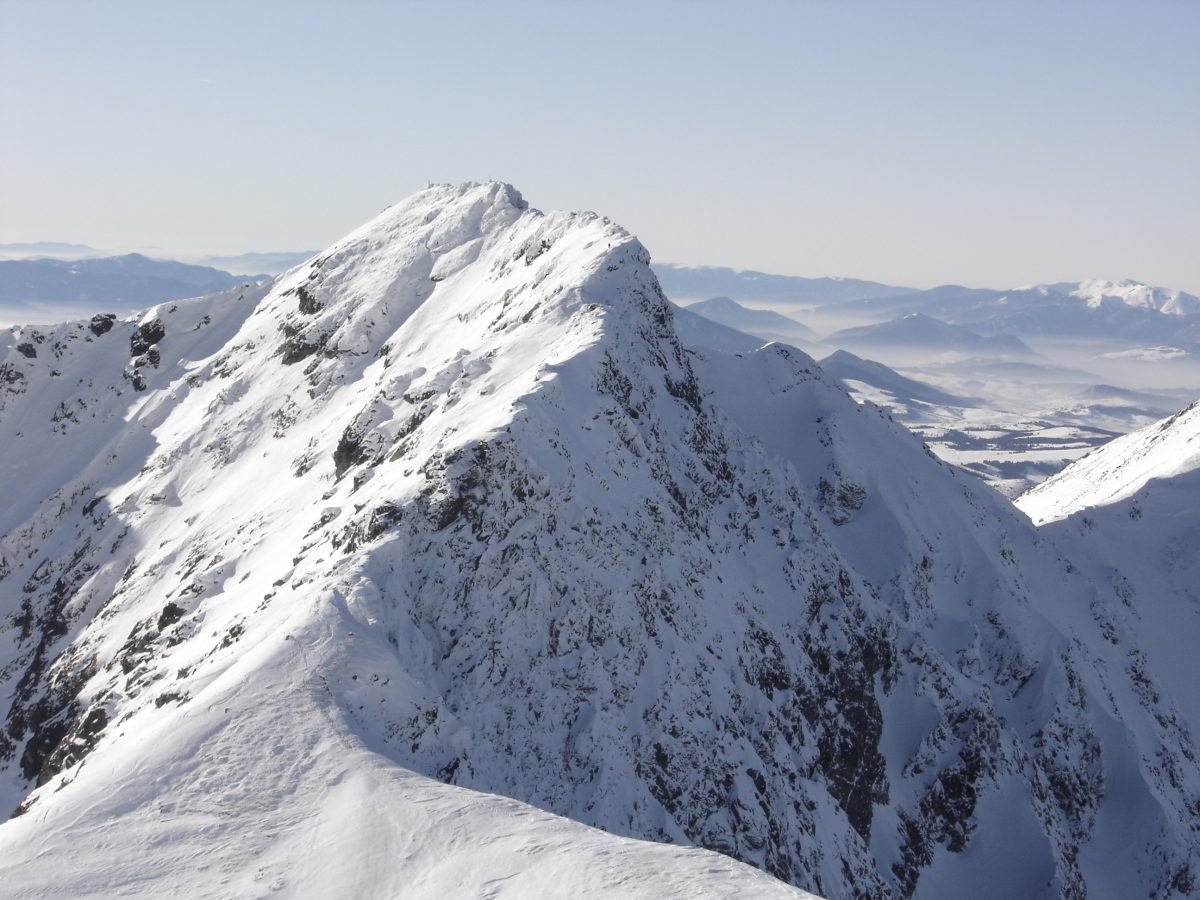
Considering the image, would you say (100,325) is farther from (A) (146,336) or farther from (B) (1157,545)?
(B) (1157,545)

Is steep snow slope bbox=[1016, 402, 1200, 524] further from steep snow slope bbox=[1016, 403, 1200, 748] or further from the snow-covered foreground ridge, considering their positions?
the snow-covered foreground ridge

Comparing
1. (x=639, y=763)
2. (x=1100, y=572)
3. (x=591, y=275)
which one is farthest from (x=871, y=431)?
(x=639, y=763)

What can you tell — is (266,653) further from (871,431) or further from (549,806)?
(871,431)

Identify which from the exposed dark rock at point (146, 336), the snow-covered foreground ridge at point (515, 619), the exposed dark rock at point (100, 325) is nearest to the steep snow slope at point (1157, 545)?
the snow-covered foreground ridge at point (515, 619)

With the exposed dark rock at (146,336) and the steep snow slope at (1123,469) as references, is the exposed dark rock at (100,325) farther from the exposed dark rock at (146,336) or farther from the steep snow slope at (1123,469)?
the steep snow slope at (1123,469)

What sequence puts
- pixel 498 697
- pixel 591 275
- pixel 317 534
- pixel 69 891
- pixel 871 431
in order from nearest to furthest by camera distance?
pixel 69 891 < pixel 498 697 < pixel 317 534 < pixel 591 275 < pixel 871 431
